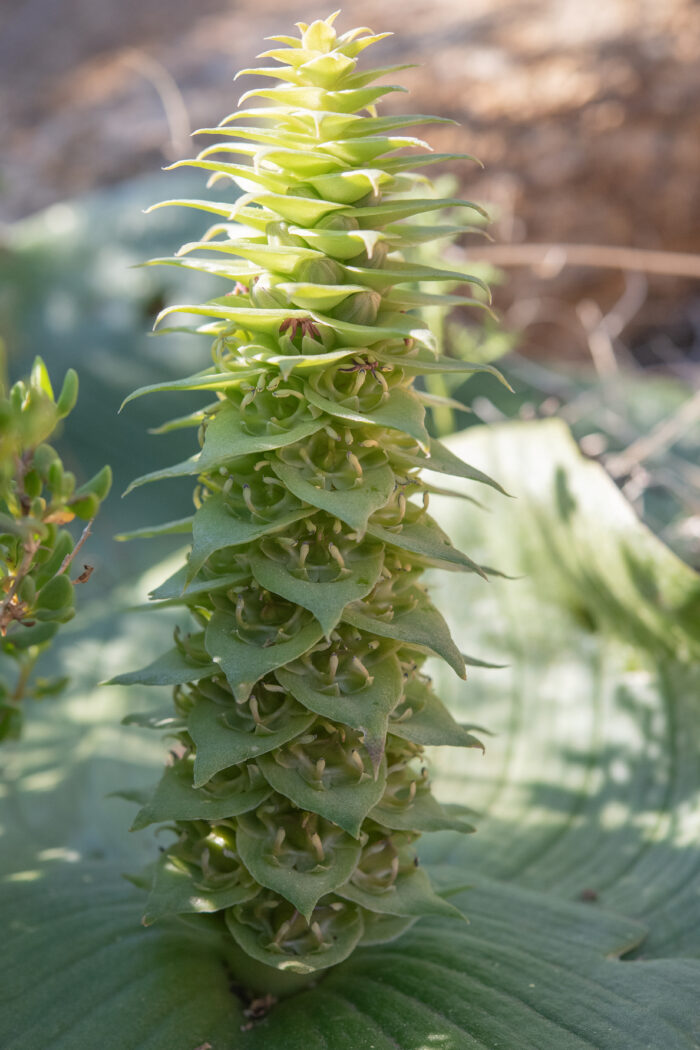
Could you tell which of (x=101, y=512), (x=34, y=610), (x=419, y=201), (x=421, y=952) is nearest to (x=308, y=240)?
(x=419, y=201)

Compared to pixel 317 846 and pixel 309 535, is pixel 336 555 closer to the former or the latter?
pixel 309 535

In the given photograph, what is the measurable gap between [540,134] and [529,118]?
0.18ft

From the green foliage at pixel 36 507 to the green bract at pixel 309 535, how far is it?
0.24 feet

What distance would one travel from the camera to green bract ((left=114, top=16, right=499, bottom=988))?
2.15ft

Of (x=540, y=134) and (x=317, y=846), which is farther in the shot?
(x=540, y=134)

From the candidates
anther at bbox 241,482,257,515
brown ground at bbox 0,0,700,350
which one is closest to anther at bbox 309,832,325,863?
anther at bbox 241,482,257,515

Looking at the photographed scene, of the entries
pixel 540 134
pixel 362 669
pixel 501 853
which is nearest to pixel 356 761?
pixel 362 669

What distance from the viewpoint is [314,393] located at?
67 cm

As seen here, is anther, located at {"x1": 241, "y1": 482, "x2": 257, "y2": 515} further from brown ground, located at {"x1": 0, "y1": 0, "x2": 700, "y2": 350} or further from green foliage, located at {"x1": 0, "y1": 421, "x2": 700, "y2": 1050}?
brown ground, located at {"x1": 0, "y1": 0, "x2": 700, "y2": 350}

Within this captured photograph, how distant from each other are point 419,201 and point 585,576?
0.76m

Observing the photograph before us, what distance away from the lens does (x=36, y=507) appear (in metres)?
0.63

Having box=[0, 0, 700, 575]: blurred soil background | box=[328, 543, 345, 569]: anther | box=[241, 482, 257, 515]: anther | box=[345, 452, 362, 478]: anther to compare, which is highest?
box=[0, 0, 700, 575]: blurred soil background

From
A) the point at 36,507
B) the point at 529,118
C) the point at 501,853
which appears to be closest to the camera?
the point at 36,507

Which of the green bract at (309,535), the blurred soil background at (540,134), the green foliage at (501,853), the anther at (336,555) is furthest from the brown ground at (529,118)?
the anther at (336,555)
